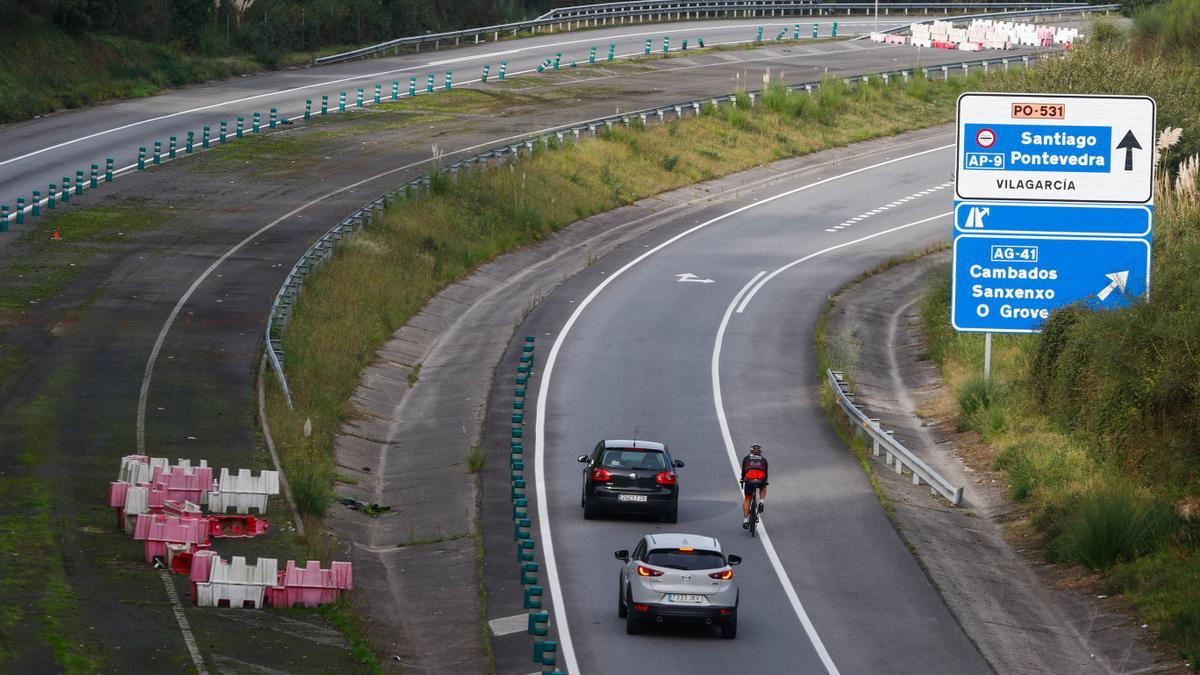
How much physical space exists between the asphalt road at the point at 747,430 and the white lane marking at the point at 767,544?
0.05m

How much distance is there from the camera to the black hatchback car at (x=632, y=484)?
26.2 meters

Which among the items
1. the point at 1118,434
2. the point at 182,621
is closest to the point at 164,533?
the point at 182,621

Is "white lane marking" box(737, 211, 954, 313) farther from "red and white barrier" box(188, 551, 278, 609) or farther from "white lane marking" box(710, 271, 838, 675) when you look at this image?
"red and white barrier" box(188, 551, 278, 609)

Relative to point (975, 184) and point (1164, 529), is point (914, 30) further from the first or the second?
point (1164, 529)

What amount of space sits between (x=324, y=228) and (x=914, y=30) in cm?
5134

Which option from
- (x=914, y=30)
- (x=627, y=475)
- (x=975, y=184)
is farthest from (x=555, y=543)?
(x=914, y=30)

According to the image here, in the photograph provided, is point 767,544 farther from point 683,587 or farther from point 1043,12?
point 1043,12

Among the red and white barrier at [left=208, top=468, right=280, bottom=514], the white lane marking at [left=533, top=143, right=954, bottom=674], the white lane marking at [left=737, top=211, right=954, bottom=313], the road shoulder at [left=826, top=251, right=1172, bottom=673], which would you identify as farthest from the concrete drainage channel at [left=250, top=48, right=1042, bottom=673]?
the white lane marking at [left=737, top=211, right=954, bottom=313]

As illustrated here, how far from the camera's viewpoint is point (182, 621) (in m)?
20.2

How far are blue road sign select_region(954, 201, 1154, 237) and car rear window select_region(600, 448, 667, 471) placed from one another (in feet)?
29.3

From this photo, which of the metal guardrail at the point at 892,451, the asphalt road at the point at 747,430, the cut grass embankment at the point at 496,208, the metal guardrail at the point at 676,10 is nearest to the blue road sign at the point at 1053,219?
the metal guardrail at the point at 892,451

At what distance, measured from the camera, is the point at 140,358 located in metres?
33.9

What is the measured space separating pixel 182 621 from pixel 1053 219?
18.7 meters

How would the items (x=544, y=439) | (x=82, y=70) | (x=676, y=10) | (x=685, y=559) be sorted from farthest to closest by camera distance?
(x=676, y=10)
(x=82, y=70)
(x=544, y=439)
(x=685, y=559)
